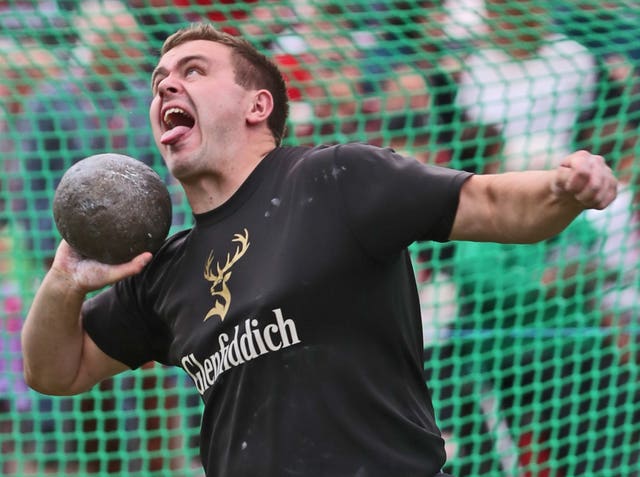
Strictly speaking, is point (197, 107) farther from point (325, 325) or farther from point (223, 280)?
point (325, 325)

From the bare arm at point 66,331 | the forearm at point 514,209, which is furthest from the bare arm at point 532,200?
the bare arm at point 66,331

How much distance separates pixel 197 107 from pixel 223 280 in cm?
50

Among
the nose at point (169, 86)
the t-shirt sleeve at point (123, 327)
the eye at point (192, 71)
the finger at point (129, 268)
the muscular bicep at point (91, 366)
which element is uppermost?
the eye at point (192, 71)

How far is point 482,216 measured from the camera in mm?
2217

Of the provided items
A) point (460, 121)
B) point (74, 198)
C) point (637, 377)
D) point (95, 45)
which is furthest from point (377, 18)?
point (74, 198)

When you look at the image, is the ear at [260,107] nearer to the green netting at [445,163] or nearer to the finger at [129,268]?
the finger at [129,268]

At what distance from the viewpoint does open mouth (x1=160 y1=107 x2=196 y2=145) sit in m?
2.68

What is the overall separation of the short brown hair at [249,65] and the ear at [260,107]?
0.03m

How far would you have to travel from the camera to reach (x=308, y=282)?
2346 millimetres

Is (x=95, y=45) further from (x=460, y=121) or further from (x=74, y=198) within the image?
(x=74, y=198)

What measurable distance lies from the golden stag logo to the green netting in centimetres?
219

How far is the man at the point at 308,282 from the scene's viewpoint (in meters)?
2.27

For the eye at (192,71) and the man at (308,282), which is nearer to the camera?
the man at (308,282)

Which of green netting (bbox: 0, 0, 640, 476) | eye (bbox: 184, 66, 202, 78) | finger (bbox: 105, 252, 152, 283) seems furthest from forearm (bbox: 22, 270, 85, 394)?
green netting (bbox: 0, 0, 640, 476)
